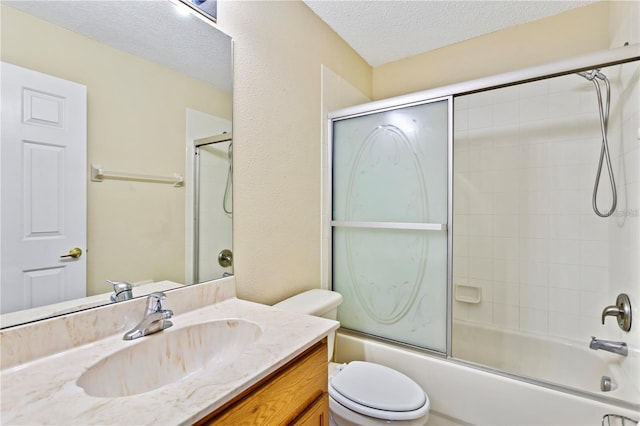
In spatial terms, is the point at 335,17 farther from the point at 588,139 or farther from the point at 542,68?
the point at 588,139

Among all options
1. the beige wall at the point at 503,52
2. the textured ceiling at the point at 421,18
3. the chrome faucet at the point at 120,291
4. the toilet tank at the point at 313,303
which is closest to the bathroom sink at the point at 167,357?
the chrome faucet at the point at 120,291

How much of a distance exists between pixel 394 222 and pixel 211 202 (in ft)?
3.35

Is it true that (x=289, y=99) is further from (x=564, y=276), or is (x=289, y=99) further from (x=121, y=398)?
(x=564, y=276)

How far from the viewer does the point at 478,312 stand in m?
2.23

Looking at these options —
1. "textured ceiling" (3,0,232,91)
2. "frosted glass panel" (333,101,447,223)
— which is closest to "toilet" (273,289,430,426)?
"frosted glass panel" (333,101,447,223)

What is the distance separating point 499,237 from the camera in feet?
7.18

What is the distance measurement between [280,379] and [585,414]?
1.34 metres

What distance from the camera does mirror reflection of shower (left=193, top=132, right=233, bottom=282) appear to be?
3.76 feet

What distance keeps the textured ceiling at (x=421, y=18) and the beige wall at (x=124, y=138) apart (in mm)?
1159

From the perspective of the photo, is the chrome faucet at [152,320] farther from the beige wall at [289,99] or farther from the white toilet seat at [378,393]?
the white toilet seat at [378,393]

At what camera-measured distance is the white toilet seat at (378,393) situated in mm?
1182

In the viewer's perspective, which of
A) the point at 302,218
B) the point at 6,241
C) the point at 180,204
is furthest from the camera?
the point at 302,218

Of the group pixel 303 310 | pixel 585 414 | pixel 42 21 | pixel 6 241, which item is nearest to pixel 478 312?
pixel 585 414

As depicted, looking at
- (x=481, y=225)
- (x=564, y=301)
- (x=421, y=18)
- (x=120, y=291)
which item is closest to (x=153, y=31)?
(x=120, y=291)
